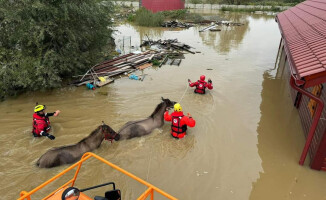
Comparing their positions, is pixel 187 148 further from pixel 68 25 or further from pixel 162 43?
pixel 162 43

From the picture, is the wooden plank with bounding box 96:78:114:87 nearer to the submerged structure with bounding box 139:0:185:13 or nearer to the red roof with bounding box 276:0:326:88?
the red roof with bounding box 276:0:326:88

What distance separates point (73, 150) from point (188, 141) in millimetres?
3969

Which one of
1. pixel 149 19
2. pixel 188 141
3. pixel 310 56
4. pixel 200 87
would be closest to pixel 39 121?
pixel 188 141

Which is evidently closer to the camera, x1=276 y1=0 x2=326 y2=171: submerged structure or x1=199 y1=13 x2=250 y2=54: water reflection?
x1=276 y1=0 x2=326 y2=171: submerged structure

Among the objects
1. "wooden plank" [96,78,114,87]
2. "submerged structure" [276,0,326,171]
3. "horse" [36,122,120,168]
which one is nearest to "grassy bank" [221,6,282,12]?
"submerged structure" [276,0,326,171]

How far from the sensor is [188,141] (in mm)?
8438

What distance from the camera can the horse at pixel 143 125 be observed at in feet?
27.1

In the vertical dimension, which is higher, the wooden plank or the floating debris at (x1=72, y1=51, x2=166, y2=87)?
the floating debris at (x1=72, y1=51, x2=166, y2=87)

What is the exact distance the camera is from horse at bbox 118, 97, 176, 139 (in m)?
8.26

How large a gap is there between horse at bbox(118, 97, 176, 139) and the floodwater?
0.71 ft

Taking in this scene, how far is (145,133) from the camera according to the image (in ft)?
28.1

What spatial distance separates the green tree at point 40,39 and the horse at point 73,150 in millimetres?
5085

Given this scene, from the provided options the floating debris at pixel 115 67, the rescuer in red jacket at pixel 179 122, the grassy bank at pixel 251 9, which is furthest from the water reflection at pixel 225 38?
the grassy bank at pixel 251 9

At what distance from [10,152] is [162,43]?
57.1 feet
